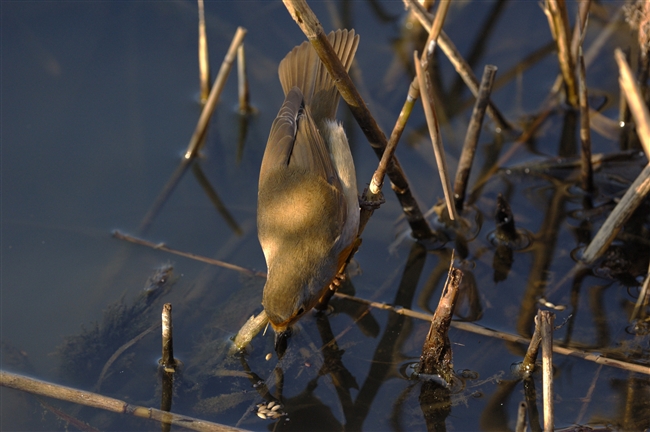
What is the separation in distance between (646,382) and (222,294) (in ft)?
10.1

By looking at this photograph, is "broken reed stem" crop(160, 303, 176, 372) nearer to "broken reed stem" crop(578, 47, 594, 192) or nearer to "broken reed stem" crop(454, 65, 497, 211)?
"broken reed stem" crop(454, 65, 497, 211)

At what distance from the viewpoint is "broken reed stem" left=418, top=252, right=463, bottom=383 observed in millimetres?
4039

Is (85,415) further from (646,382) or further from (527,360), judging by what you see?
(646,382)

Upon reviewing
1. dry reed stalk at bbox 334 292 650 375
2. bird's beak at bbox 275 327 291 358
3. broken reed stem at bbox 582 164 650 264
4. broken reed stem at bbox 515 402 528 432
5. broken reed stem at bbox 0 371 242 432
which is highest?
broken reed stem at bbox 582 164 650 264

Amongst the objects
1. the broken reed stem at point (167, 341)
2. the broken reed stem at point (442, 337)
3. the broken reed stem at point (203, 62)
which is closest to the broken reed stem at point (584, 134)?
the broken reed stem at point (442, 337)

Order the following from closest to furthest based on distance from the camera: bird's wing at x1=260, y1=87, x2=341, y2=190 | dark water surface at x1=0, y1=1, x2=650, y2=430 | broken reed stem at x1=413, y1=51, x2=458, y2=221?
broken reed stem at x1=413, y1=51, x2=458, y2=221
dark water surface at x1=0, y1=1, x2=650, y2=430
bird's wing at x1=260, y1=87, x2=341, y2=190

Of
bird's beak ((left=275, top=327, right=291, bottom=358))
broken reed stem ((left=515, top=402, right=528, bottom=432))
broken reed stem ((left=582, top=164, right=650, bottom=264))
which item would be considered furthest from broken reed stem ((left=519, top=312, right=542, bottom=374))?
bird's beak ((left=275, top=327, right=291, bottom=358))

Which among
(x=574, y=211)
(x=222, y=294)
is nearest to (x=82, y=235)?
(x=222, y=294)

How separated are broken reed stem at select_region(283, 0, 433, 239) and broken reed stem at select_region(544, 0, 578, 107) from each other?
2.05 metres

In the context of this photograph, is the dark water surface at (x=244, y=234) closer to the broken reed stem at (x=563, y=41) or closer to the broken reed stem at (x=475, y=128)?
the broken reed stem at (x=563, y=41)

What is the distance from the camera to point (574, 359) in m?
4.63

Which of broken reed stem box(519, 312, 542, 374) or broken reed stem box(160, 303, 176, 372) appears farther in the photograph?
broken reed stem box(160, 303, 176, 372)

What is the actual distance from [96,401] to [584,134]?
13.8ft

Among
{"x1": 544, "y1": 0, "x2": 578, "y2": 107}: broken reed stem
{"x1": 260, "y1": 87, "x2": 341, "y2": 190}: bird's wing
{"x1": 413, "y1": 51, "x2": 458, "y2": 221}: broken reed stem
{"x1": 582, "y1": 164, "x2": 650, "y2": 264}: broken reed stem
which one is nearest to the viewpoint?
{"x1": 413, "y1": 51, "x2": 458, "y2": 221}: broken reed stem
